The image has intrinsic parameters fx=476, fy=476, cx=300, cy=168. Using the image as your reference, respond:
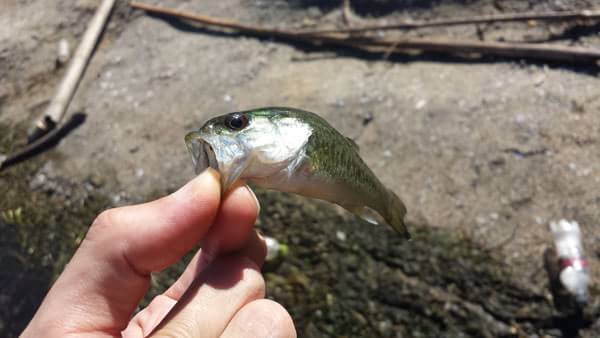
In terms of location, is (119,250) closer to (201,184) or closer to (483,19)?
(201,184)

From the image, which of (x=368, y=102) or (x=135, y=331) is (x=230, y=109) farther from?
(x=135, y=331)

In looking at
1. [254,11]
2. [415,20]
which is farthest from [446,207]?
[254,11]

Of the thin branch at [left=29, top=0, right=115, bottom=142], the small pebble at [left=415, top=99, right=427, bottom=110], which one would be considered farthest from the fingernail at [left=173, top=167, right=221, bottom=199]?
the thin branch at [left=29, top=0, right=115, bottom=142]

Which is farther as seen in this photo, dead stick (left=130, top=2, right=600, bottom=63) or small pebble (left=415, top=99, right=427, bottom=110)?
small pebble (left=415, top=99, right=427, bottom=110)

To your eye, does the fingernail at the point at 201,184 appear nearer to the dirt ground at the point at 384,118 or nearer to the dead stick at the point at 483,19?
the dirt ground at the point at 384,118

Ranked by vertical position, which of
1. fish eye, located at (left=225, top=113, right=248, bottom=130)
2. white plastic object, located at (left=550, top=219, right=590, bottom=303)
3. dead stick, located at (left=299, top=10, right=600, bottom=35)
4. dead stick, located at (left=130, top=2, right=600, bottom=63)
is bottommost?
white plastic object, located at (left=550, top=219, right=590, bottom=303)

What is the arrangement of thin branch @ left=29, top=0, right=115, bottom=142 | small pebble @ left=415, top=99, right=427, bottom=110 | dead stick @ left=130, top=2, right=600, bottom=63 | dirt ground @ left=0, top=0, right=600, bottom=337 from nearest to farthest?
dirt ground @ left=0, top=0, right=600, bottom=337 → dead stick @ left=130, top=2, right=600, bottom=63 → small pebble @ left=415, top=99, right=427, bottom=110 → thin branch @ left=29, top=0, right=115, bottom=142

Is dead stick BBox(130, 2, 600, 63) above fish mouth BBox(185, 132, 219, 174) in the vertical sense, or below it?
below

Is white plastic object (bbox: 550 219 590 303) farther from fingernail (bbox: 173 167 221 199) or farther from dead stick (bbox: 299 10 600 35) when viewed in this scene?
fingernail (bbox: 173 167 221 199)

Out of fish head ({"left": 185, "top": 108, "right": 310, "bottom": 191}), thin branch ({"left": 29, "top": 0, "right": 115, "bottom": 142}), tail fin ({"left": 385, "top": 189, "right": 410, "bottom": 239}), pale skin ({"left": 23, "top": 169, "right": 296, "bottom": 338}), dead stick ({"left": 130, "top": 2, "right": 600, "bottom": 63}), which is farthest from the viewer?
thin branch ({"left": 29, "top": 0, "right": 115, "bottom": 142})
